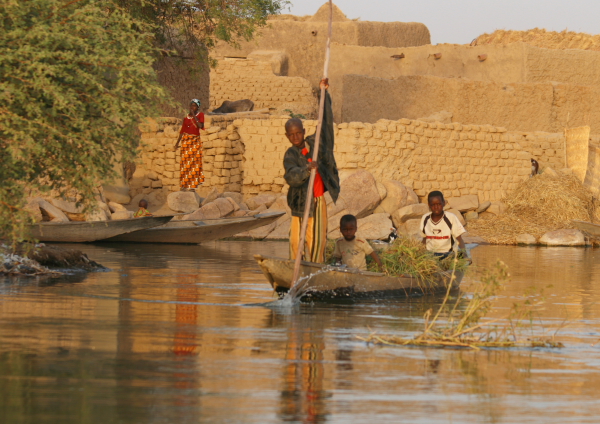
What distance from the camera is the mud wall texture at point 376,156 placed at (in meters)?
20.5

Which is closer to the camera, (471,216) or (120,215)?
(120,215)

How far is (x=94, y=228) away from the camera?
597 inches

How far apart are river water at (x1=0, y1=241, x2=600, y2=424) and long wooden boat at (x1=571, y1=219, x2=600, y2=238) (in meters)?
9.54

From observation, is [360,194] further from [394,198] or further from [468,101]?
[468,101]

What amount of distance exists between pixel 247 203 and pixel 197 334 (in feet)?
44.3

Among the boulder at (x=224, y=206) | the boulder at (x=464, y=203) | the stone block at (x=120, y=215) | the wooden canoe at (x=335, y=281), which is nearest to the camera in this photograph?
the wooden canoe at (x=335, y=281)

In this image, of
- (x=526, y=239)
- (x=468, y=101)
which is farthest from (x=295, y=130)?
(x=468, y=101)

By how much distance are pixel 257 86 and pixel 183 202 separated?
12799 millimetres

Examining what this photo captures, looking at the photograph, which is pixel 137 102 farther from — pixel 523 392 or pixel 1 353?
pixel 523 392

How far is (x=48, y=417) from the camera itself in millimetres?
4031

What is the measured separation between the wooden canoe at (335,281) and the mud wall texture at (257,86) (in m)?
21.1

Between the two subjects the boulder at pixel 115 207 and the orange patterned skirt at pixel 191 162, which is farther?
the orange patterned skirt at pixel 191 162

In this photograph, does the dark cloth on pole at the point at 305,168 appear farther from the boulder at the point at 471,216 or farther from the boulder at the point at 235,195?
the boulder at the point at 471,216

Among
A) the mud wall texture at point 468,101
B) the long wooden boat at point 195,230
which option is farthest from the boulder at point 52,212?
the mud wall texture at point 468,101
